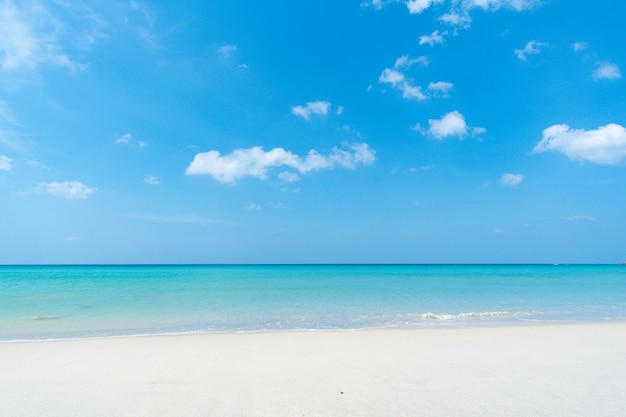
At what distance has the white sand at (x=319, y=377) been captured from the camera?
161 inches

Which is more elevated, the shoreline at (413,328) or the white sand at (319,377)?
the white sand at (319,377)

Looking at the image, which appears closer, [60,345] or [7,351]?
[7,351]

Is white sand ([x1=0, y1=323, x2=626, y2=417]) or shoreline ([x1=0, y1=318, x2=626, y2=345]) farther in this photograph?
shoreline ([x1=0, y1=318, x2=626, y2=345])

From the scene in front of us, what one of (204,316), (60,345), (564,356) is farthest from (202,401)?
(204,316)

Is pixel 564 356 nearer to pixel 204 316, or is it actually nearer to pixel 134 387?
pixel 134 387

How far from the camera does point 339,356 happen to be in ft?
21.1

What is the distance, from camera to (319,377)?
5.16 m

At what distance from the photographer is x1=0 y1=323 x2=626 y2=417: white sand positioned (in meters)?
4.10

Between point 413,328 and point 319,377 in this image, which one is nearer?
point 319,377

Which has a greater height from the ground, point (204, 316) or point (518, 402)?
point (518, 402)

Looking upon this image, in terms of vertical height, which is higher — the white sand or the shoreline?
the white sand

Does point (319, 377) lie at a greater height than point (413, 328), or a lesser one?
greater

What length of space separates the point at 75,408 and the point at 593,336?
1075 cm

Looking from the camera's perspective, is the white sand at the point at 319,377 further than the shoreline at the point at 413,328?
No
